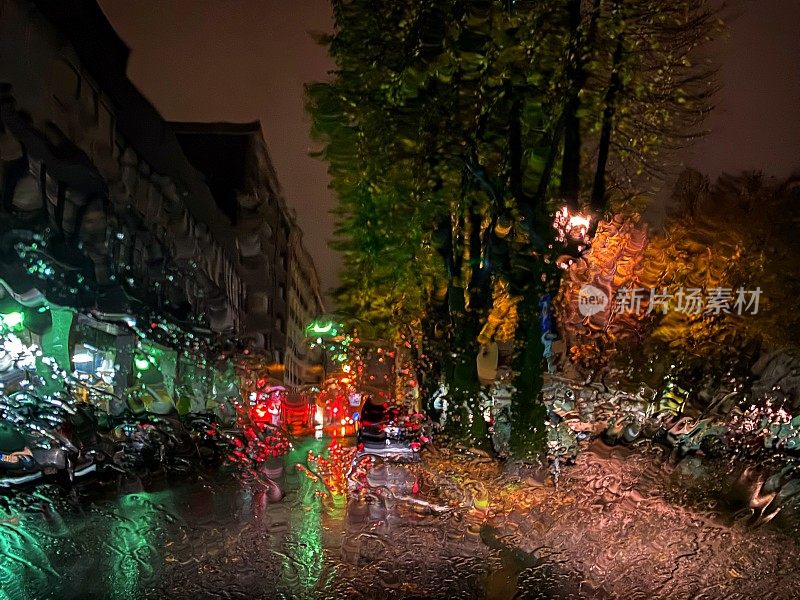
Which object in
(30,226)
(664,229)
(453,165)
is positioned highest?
(453,165)

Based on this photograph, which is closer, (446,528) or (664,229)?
(446,528)

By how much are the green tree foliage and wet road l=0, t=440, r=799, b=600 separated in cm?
60

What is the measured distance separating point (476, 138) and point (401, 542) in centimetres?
280

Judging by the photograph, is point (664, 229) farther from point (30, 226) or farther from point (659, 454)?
point (30, 226)

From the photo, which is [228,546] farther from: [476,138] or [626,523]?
[476,138]

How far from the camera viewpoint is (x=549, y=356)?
4668 millimetres

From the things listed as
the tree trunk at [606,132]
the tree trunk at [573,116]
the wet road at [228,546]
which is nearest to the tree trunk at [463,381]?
the wet road at [228,546]

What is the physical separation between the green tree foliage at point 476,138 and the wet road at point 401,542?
600 mm

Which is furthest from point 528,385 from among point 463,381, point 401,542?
point 401,542

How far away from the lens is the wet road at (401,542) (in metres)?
3.88

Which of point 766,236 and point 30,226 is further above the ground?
point 766,236

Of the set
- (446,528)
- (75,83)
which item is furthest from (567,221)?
(75,83)

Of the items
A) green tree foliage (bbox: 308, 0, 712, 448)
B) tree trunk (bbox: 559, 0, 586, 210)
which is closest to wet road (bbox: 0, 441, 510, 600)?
green tree foliage (bbox: 308, 0, 712, 448)

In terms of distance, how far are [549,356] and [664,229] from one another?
3.94 ft
